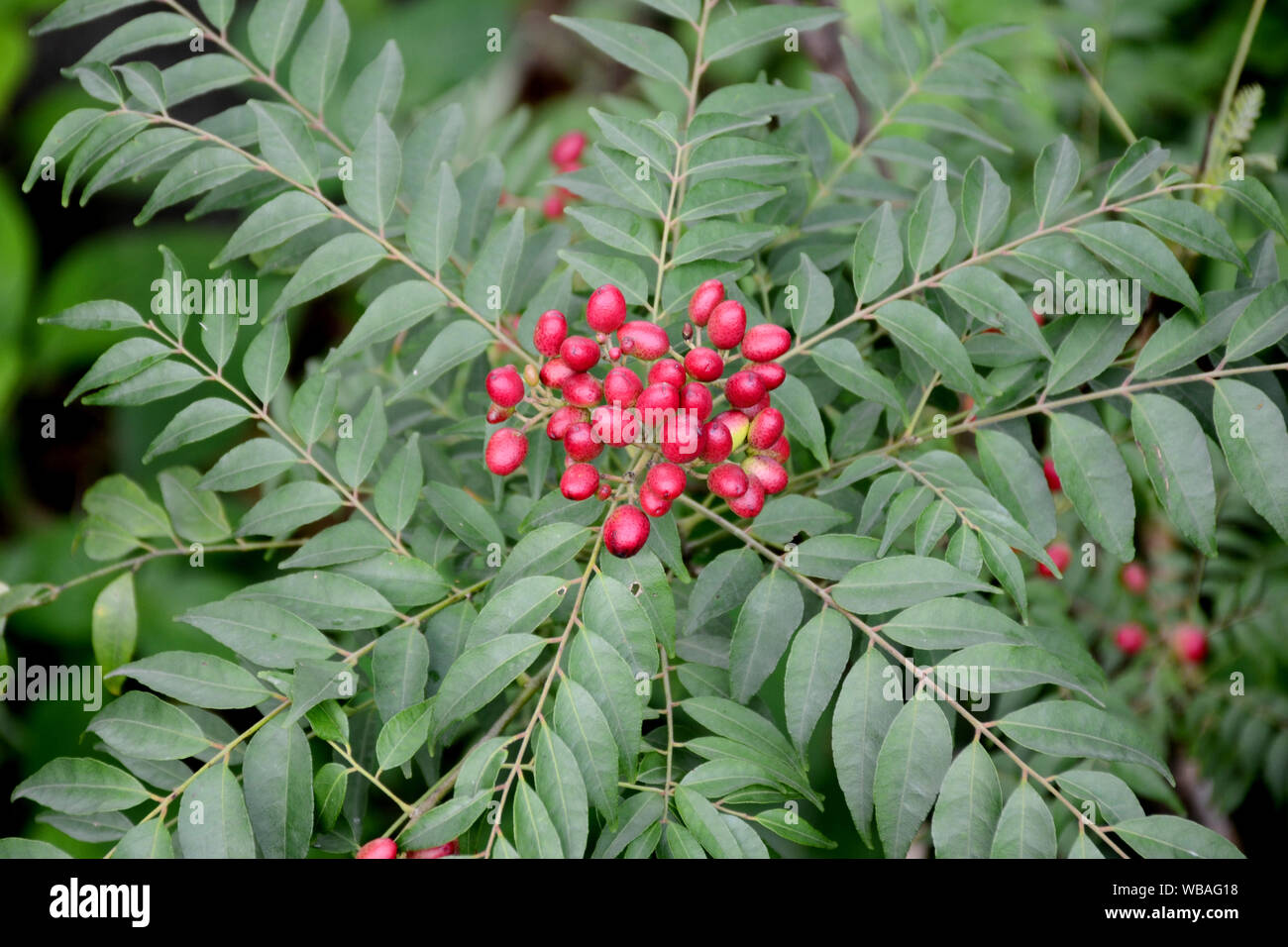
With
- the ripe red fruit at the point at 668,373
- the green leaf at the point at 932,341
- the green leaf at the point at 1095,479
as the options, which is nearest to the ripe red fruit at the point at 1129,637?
the green leaf at the point at 1095,479

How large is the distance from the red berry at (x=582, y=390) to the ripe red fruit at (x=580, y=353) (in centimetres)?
1

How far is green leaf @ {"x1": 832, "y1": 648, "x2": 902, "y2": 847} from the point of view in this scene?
79 centimetres

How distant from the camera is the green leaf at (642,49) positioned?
3.12ft

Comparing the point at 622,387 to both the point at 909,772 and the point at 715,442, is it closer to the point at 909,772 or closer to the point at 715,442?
the point at 715,442

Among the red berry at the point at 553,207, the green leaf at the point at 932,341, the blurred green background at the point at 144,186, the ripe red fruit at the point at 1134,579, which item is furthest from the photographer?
the blurred green background at the point at 144,186

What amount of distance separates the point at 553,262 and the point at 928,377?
1.49 ft

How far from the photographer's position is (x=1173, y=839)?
2.55 ft

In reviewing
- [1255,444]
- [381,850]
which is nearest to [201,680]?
[381,850]

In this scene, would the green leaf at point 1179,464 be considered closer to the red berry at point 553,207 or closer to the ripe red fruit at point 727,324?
the ripe red fruit at point 727,324

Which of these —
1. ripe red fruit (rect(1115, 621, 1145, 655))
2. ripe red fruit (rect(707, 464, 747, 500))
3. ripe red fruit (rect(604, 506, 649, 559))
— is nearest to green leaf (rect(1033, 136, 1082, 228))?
ripe red fruit (rect(707, 464, 747, 500))

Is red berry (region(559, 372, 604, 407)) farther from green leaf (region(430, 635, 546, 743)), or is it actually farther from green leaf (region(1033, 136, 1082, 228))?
green leaf (region(1033, 136, 1082, 228))

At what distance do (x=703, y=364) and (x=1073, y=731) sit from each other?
44 centimetres

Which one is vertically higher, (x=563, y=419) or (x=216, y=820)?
(x=563, y=419)

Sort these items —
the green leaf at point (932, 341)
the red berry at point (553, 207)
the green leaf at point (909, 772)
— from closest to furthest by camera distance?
the green leaf at point (909, 772) → the green leaf at point (932, 341) → the red berry at point (553, 207)
